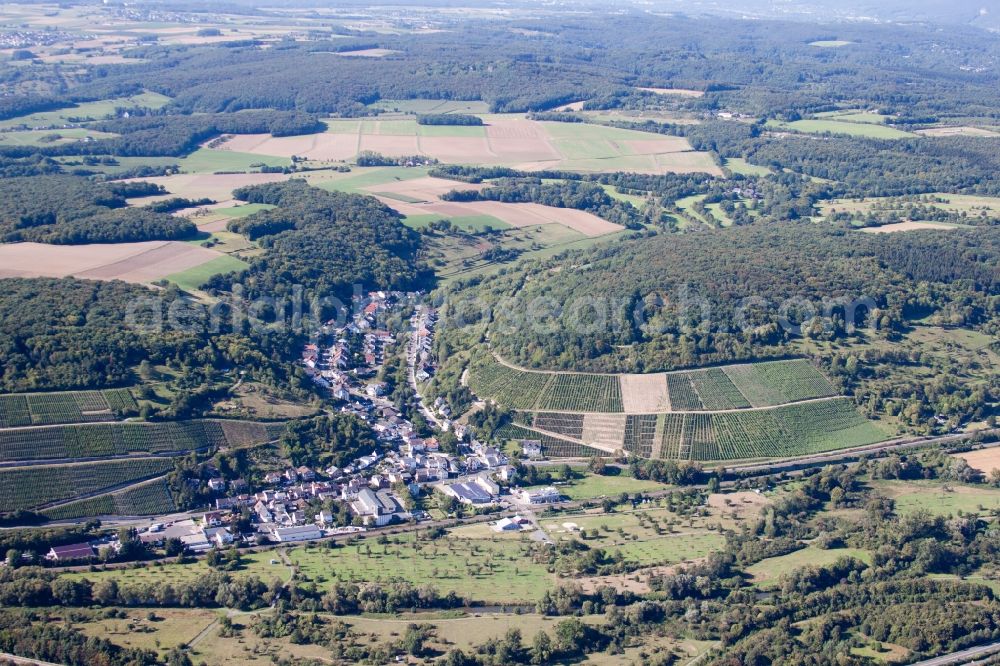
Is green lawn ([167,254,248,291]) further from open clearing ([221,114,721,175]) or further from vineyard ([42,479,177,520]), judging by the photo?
open clearing ([221,114,721,175])

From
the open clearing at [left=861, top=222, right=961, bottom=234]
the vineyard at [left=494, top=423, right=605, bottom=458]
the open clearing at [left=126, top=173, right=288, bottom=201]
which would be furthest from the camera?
the open clearing at [left=126, top=173, right=288, bottom=201]

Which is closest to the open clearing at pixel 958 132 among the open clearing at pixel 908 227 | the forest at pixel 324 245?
the open clearing at pixel 908 227

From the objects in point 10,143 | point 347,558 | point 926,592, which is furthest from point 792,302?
point 10,143

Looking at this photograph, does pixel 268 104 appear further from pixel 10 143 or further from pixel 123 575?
pixel 123 575

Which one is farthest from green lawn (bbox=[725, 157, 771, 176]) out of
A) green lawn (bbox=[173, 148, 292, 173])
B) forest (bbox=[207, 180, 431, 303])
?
green lawn (bbox=[173, 148, 292, 173])

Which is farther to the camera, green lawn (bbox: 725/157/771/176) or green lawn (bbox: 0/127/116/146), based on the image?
green lawn (bbox: 725/157/771/176)

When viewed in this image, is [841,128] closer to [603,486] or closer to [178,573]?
[603,486]

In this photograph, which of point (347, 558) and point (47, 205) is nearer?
point (347, 558)
